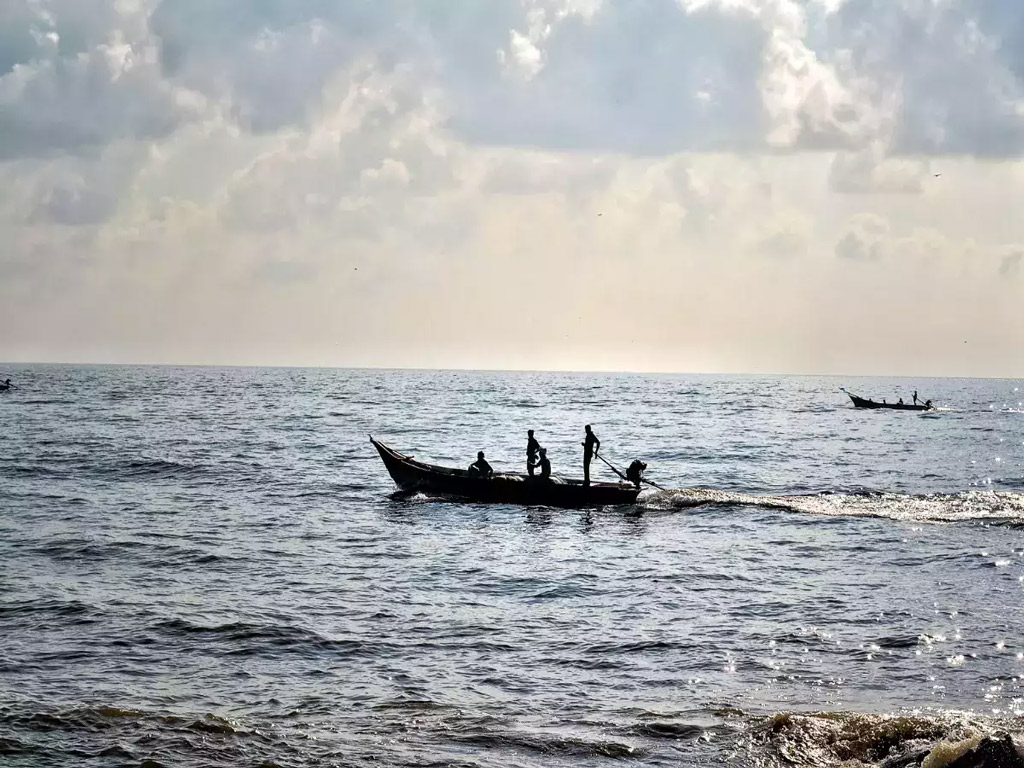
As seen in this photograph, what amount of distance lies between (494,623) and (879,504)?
66.1 feet

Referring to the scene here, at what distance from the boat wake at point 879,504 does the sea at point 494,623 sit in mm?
213

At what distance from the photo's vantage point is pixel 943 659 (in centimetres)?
1561

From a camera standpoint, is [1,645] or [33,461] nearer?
[1,645]

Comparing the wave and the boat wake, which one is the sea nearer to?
the wave

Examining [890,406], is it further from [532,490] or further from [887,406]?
[532,490]

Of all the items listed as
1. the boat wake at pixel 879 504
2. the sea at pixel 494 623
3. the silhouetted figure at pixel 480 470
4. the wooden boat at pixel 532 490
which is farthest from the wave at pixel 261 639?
the boat wake at pixel 879 504

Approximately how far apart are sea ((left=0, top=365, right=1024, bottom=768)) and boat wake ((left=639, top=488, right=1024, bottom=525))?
213 mm

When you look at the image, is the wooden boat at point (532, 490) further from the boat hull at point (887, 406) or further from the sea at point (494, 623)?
the boat hull at point (887, 406)

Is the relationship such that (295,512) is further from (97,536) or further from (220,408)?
(220,408)

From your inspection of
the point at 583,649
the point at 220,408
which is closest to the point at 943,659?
the point at 583,649

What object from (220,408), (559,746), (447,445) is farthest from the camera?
(220,408)

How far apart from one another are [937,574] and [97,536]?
21002 millimetres

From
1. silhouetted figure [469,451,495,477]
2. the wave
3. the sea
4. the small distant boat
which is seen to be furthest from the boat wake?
the small distant boat

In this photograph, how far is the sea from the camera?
12.2 metres
